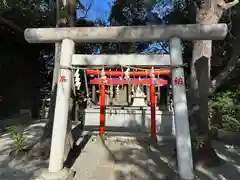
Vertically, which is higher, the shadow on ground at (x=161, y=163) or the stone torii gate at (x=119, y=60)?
the stone torii gate at (x=119, y=60)

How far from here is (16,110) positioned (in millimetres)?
12094

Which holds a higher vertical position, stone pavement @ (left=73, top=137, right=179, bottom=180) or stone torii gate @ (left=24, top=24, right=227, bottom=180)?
stone torii gate @ (left=24, top=24, right=227, bottom=180)

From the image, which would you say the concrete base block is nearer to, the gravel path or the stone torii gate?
the stone torii gate

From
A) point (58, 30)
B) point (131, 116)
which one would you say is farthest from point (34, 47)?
point (58, 30)

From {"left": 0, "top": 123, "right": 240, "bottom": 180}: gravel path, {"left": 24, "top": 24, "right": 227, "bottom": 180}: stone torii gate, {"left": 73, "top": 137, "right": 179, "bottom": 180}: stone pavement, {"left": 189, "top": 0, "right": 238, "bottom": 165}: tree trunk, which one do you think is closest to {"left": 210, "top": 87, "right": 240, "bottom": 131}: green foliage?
{"left": 0, "top": 123, "right": 240, "bottom": 180}: gravel path

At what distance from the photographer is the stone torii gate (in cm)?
386

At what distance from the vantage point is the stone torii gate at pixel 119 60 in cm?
386

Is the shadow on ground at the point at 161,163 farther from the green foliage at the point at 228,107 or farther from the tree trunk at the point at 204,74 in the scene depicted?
the green foliage at the point at 228,107

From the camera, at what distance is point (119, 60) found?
4.16 meters

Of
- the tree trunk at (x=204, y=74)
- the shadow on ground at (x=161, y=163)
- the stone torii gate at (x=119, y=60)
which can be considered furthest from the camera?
the tree trunk at (x=204, y=74)

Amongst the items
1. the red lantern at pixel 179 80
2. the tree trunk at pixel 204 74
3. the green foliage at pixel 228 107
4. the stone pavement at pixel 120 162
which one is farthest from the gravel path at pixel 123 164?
the red lantern at pixel 179 80

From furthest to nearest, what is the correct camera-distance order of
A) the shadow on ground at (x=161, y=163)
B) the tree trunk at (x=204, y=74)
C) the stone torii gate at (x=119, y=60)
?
the tree trunk at (x=204, y=74) → the shadow on ground at (x=161, y=163) → the stone torii gate at (x=119, y=60)

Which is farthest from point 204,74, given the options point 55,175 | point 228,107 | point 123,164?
point 228,107

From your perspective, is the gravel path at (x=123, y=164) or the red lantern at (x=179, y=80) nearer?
the red lantern at (x=179, y=80)
